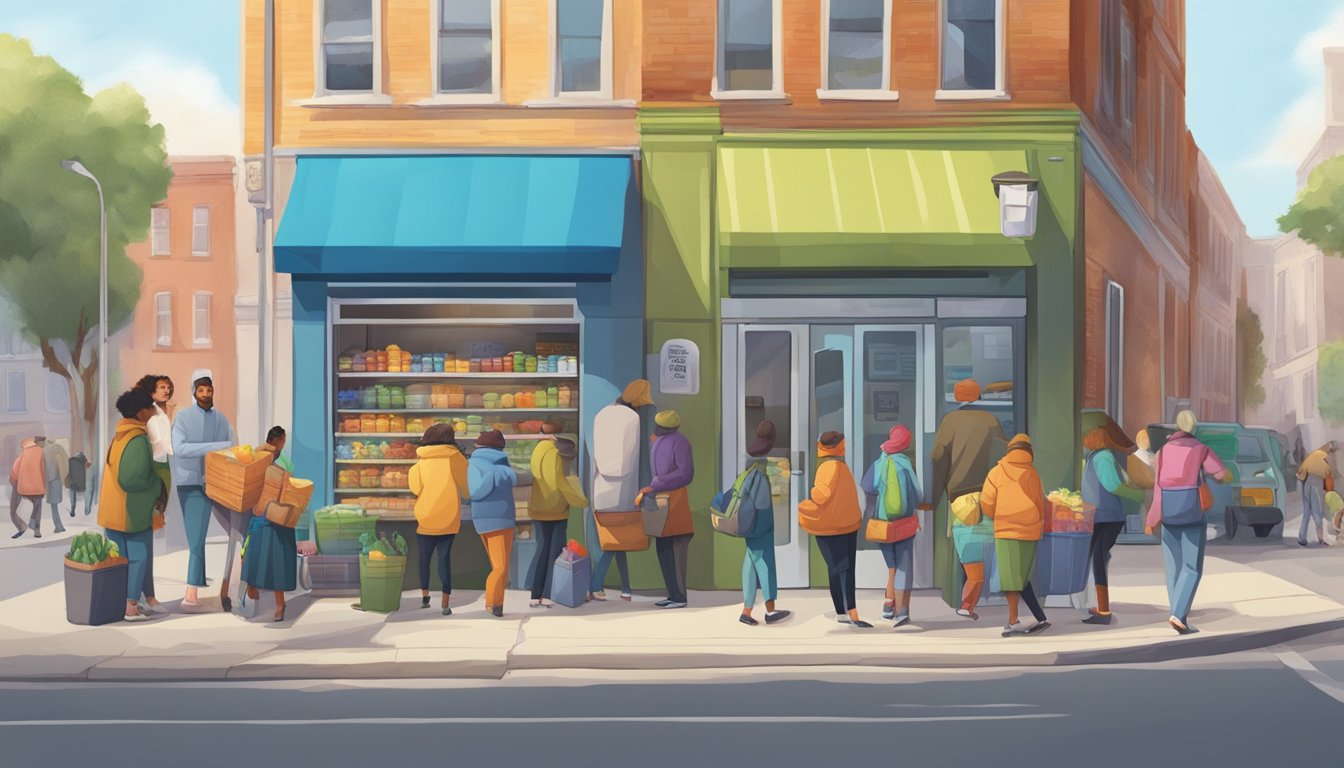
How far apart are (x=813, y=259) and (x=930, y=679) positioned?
5639 millimetres

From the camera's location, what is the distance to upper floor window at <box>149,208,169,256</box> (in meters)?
60.5

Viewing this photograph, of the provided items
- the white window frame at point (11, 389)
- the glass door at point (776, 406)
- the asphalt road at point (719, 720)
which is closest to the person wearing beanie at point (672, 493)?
the glass door at point (776, 406)

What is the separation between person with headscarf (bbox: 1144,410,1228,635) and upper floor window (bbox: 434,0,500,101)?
26.6 feet

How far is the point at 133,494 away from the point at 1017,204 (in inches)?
347

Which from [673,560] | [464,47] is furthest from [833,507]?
[464,47]

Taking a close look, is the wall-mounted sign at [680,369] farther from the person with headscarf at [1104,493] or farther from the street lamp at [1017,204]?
the person with headscarf at [1104,493]

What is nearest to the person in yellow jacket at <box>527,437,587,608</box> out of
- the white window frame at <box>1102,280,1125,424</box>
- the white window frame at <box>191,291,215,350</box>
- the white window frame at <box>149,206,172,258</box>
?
the white window frame at <box>1102,280,1125,424</box>

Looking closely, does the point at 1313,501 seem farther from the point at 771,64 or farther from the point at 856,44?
the point at 771,64

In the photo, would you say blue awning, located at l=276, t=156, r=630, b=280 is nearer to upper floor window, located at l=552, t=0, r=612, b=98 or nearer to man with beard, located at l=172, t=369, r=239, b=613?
upper floor window, located at l=552, t=0, r=612, b=98

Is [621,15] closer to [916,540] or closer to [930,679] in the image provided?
[916,540]

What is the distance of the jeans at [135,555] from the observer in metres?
13.6

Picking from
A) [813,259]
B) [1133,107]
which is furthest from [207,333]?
[813,259]

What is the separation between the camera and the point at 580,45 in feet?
54.2

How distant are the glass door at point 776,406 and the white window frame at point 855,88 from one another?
2.50 metres
